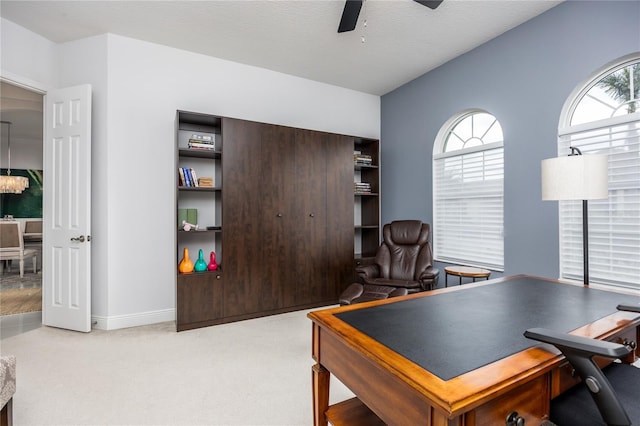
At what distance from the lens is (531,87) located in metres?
2.93

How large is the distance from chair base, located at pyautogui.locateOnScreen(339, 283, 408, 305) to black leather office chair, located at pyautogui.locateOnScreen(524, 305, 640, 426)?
171cm

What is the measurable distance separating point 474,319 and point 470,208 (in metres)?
2.70

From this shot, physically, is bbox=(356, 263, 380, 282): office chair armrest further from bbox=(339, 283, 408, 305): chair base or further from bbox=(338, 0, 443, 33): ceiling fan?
bbox=(338, 0, 443, 33): ceiling fan

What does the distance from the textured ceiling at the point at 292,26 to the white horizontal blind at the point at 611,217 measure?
50.3 inches

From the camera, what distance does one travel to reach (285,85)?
4129 millimetres

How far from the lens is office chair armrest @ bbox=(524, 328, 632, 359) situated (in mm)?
822

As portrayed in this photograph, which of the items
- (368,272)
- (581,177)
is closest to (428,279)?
(368,272)

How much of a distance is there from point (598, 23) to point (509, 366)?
3.07 metres

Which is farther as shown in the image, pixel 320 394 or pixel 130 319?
pixel 130 319

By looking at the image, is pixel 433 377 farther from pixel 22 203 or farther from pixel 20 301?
pixel 22 203

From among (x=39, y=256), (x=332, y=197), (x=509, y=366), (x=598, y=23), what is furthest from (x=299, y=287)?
(x=39, y=256)

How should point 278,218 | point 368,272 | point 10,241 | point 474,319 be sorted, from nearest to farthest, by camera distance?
point 474,319
point 368,272
point 278,218
point 10,241

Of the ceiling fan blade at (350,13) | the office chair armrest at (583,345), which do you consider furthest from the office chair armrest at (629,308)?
the ceiling fan blade at (350,13)

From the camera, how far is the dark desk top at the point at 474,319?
930 millimetres
